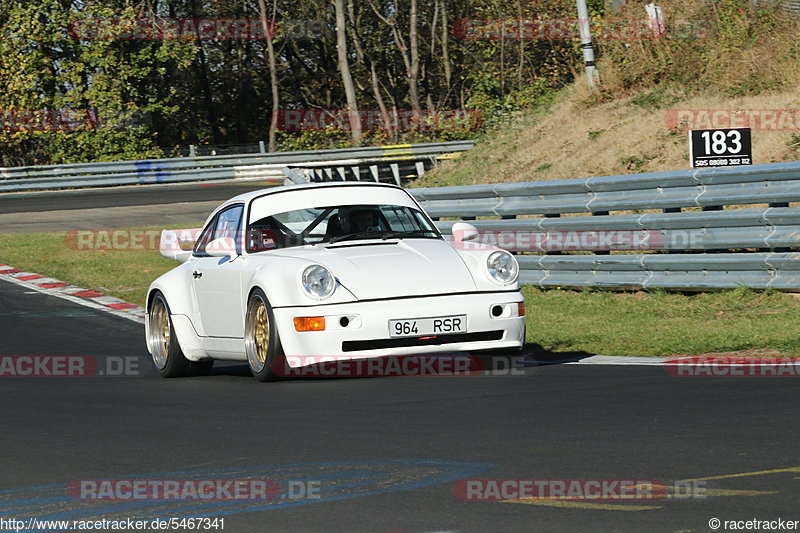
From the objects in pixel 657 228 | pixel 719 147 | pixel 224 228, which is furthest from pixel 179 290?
pixel 719 147

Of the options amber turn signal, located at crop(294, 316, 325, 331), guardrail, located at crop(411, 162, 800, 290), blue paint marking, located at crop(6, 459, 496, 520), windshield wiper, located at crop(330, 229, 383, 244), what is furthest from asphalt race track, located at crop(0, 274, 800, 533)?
guardrail, located at crop(411, 162, 800, 290)

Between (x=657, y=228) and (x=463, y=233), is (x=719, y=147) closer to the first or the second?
(x=657, y=228)

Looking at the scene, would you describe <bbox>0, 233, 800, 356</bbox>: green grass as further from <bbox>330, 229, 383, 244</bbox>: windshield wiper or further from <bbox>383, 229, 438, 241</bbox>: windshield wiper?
<bbox>330, 229, 383, 244</bbox>: windshield wiper

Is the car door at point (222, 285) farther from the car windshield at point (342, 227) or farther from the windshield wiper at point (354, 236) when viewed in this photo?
the windshield wiper at point (354, 236)

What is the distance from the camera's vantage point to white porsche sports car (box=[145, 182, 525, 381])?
830 centimetres

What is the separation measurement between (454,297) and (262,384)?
1.47 m

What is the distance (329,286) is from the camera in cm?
835

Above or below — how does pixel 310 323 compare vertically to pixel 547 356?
above

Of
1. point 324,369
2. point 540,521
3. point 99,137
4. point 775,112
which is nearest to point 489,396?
point 324,369

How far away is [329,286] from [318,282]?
3.1 inches

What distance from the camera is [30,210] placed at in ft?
102

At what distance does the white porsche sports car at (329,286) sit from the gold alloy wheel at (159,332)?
1 cm

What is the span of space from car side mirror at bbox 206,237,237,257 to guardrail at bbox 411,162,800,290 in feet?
15.8

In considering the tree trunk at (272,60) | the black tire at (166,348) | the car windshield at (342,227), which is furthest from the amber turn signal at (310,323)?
the tree trunk at (272,60)
